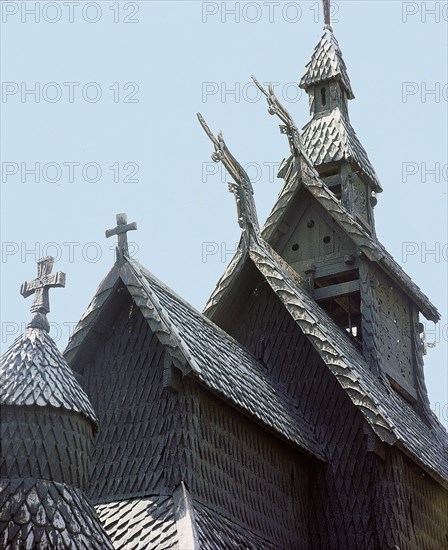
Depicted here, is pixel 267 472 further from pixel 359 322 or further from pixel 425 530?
pixel 359 322

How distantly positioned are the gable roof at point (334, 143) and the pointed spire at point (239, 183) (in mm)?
4745

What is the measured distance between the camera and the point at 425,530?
21.5 meters

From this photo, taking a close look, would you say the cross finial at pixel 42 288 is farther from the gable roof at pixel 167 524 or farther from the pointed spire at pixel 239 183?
the pointed spire at pixel 239 183

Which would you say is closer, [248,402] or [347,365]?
[248,402]

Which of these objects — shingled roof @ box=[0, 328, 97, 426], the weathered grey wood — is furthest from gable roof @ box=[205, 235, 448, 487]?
shingled roof @ box=[0, 328, 97, 426]

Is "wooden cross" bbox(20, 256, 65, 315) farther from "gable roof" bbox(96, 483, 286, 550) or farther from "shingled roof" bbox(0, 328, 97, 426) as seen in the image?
"gable roof" bbox(96, 483, 286, 550)

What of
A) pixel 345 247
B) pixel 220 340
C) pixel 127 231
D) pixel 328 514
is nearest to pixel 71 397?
pixel 127 231

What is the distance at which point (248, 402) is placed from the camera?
19.0 m

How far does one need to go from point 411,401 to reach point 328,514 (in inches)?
216

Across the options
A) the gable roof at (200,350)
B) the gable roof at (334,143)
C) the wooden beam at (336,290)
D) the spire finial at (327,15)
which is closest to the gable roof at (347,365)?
the wooden beam at (336,290)

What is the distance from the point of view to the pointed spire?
22172mm

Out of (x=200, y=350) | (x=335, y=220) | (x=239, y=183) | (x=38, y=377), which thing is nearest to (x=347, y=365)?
(x=200, y=350)

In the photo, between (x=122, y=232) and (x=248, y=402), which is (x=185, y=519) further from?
(x=122, y=232)

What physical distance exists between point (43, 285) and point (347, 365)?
5598 millimetres
